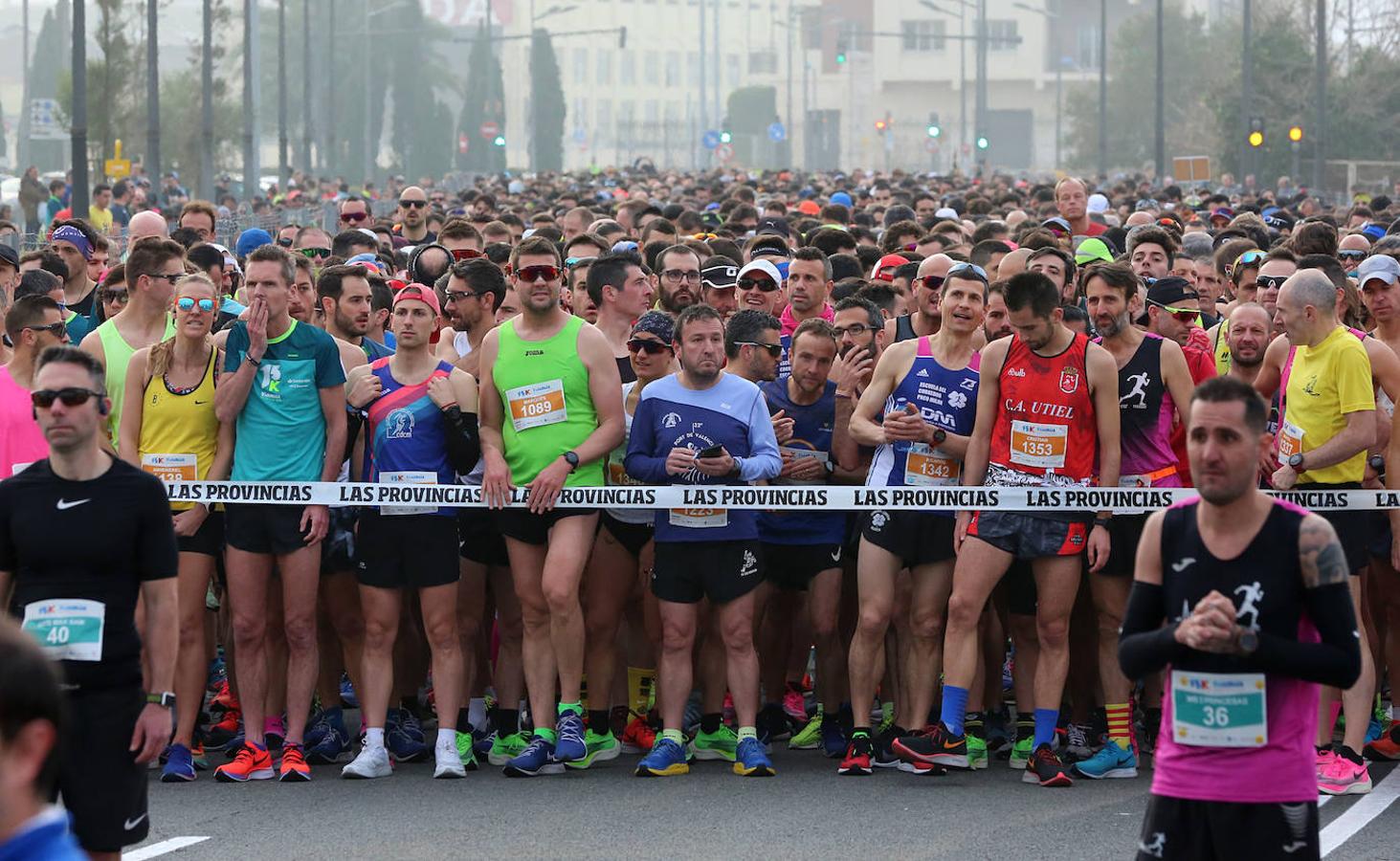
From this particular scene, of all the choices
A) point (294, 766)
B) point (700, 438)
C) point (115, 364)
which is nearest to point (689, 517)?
point (700, 438)

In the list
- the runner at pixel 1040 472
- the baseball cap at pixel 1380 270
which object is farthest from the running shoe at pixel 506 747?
the baseball cap at pixel 1380 270

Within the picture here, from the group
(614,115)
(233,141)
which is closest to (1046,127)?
(614,115)

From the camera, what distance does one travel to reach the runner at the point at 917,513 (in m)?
9.08

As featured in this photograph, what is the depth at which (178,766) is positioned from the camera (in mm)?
8953

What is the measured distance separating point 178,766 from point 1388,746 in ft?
16.8

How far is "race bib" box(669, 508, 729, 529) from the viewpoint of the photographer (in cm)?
898

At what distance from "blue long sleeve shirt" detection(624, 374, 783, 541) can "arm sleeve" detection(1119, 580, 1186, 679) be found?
3.52m

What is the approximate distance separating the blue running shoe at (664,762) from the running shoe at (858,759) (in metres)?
0.67

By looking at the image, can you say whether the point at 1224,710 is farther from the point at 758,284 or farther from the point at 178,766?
the point at 758,284

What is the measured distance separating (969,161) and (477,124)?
35447 mm

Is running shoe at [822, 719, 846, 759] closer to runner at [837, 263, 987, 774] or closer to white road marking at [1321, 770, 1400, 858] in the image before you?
runner at [837, 263, 987, 774]

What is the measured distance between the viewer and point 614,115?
158 metres

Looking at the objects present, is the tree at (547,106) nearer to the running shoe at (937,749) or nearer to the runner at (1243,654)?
the running shoe at (937,749)

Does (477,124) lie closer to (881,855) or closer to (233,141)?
(233,141)
